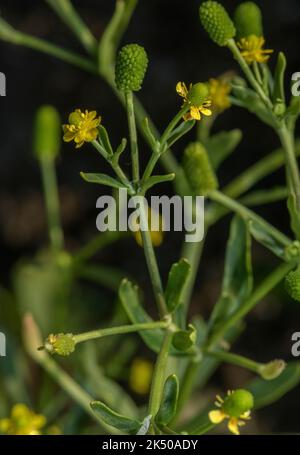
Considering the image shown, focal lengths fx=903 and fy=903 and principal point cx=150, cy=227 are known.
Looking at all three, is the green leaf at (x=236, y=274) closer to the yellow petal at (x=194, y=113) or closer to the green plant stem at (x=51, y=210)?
the yellow petal at (x=194, y=113)

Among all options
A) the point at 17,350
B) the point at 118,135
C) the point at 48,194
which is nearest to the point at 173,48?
the point at 118,135

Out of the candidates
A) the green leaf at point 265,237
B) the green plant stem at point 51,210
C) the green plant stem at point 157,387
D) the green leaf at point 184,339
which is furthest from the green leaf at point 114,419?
the green plant stem at point 51,210

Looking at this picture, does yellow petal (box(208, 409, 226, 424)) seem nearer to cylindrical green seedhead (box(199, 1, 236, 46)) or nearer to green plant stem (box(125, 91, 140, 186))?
green plant stem (box(125, 91, 140, 186))

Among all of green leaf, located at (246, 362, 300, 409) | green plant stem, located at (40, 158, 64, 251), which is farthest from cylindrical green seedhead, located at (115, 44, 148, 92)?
green plant stem, located at (40, 158, 64, 251)

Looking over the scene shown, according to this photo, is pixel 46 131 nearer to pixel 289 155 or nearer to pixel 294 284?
pixel 289 155

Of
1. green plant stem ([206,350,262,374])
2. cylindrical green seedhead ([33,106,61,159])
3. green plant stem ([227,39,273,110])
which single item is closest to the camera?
green plant stem ([227,39,273,110])
